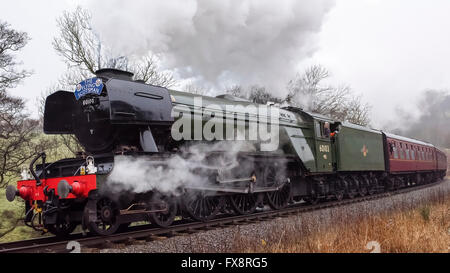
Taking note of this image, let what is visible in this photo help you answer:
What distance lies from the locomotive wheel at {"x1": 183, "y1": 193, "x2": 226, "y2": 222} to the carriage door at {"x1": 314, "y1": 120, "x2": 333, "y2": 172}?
4154 mm

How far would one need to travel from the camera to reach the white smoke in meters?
6.11

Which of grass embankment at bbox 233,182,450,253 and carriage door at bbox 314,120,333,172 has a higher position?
carriage door at bbox 314,120,333,172

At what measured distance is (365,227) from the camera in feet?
20.0

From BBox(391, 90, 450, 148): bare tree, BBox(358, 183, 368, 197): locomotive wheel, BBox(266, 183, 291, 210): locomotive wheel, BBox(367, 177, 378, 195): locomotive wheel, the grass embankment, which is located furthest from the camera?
BBox(391, 90, 450, 148): bare tree

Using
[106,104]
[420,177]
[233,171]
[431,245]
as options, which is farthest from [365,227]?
[420,177]

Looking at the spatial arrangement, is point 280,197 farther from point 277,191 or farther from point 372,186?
point 372,186

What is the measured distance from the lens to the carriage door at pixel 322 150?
1149cm

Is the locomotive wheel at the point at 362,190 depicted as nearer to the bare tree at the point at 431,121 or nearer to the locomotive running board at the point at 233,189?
the locomotive running board at the point at 233,189

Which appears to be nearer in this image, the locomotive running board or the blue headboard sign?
the blue headboard sign

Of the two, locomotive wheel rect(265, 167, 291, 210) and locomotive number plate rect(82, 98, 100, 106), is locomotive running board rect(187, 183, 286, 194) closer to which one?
locomotive wheel rect(265, 167, 291, 210)

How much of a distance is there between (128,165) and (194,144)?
1866 mm

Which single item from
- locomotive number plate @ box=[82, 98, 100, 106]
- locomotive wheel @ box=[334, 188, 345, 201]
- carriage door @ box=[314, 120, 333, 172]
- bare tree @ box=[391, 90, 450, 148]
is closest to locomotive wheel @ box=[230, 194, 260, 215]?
carriage door @ box=[314, 120, 333, 172]

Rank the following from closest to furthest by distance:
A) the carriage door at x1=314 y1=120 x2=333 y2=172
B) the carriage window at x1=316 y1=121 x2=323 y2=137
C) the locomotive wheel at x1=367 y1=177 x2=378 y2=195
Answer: the carriage door at x1=314 y1=120 x2=333 y2=172 → the carriage window at x1=316 y1=121 x2=323 y2=137 → the locomotive wheel at x1=367 y1=177 x2=378 y2=195

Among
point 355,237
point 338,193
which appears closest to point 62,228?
point 355,237
